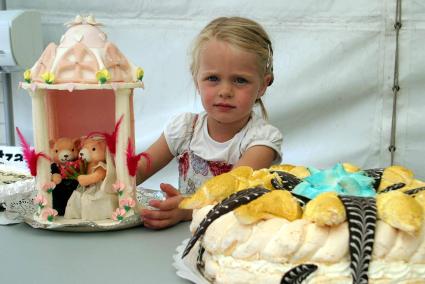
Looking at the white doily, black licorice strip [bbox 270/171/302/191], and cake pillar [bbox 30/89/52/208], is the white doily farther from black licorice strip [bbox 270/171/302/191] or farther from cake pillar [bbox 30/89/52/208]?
black licorice strip [bbox 270/171/302/191]

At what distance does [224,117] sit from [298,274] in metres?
0.71

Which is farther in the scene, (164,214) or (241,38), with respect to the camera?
(241,38)

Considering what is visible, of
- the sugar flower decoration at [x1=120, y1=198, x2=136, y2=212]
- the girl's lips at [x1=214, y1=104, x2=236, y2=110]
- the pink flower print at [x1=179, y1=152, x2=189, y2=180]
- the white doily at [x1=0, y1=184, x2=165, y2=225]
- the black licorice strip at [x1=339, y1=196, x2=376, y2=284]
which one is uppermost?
the girl's lips at [x1=214, y1=104, x2=236, y2=110]

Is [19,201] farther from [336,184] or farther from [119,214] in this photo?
[336,184]

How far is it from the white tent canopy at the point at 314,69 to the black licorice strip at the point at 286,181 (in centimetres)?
97

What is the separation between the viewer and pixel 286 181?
0.79 meters

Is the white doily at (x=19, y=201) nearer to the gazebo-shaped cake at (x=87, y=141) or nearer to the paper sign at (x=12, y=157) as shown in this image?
the gazebo-shaped cake at (x=87, y=141)

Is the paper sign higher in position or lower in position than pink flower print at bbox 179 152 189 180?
higher

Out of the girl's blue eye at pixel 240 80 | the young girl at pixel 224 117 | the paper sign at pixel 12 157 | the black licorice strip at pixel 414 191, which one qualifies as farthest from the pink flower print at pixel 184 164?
the black licorice strip at pixel 414 191

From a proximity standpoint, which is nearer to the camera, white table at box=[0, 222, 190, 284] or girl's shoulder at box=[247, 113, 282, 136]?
white table at box=[0, 222, 190, 284]

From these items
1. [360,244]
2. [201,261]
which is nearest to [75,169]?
[201,261]

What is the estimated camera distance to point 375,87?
66.3 inches

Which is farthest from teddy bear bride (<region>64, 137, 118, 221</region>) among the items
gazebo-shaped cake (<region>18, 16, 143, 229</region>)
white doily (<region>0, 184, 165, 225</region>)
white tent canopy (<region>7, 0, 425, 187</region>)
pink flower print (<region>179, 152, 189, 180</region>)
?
white tent canopy (<region>7, 0, 425, 187</region>)

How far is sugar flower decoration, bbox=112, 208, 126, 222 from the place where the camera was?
3.15 ft
